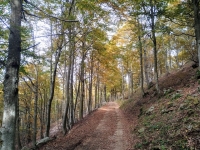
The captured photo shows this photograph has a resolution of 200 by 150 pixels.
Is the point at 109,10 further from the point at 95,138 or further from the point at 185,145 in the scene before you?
the point at 185,145

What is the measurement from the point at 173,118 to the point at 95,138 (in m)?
4.39

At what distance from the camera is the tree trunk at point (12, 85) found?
3.90m

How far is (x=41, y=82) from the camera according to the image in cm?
2258

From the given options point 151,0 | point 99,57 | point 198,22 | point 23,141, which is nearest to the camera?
point 198,22

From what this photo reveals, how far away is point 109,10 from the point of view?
1293 cm

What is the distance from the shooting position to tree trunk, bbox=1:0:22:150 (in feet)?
12.8

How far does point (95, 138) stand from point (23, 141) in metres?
20.6

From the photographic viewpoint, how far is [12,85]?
405cm

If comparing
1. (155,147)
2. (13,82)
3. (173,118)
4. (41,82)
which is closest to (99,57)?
(41,82)

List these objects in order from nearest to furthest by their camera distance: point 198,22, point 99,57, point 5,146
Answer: point 5,146 → point 198,22 → point 99,57

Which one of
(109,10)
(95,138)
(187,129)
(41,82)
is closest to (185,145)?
(187,129)

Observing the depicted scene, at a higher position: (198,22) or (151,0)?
(151,0)

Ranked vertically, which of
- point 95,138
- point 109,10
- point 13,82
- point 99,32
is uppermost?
point 109,10

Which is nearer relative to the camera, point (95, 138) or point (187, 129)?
point (187, 129)
